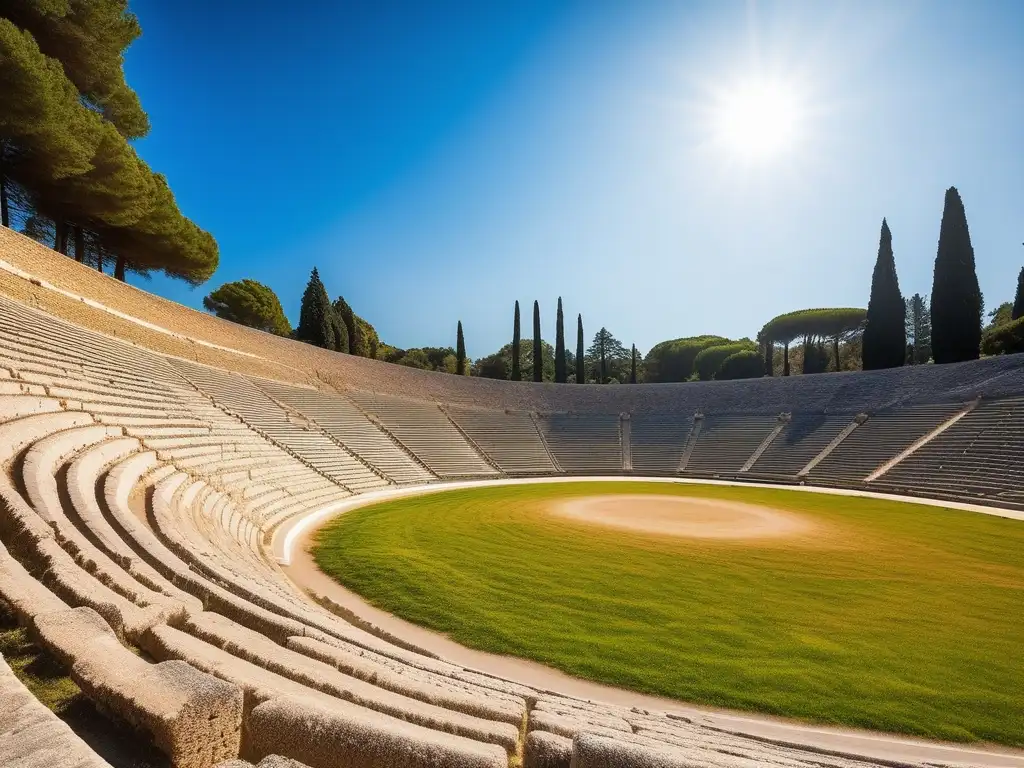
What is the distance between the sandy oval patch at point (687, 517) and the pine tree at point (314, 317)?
33301 mm

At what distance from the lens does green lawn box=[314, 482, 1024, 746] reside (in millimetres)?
6137

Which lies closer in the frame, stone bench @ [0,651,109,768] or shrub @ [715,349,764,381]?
stone bench @ [0,651,109,768]

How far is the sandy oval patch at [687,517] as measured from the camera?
48.5 feet

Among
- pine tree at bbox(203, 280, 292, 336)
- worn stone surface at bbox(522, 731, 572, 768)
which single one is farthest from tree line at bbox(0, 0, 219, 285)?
worn stone surface at bbox(522, 731, 572, 768)

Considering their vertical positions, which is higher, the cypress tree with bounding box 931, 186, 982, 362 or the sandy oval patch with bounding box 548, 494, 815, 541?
the cypress tree with bounding box 931, 186, 982, 362

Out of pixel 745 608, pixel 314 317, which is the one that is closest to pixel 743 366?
pixel 314 317

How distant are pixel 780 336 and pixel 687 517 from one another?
139 feet

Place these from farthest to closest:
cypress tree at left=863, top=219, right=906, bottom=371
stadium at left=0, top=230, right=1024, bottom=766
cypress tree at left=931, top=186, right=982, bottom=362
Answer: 1. cypress tree at left=863, top=219, right=906, bottom=371
2. cypress tree at left=931, top=186, right=982, bottom=362
3. stadium at left=0, top=230, right=1024, bottom=766

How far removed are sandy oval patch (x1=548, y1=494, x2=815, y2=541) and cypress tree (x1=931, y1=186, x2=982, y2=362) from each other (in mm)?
25354

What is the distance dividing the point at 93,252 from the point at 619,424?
4053 centimetres

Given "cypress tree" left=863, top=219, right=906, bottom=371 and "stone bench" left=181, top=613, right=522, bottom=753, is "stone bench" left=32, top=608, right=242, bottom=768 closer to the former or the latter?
"stone bench" left=181, top=613, right=522, bottom=753

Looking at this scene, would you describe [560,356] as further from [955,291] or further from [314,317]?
[955,291]

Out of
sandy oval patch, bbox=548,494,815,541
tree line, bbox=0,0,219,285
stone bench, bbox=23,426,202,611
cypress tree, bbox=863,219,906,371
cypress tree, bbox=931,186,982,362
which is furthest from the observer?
cypress tree, bbox=863,219,906,371

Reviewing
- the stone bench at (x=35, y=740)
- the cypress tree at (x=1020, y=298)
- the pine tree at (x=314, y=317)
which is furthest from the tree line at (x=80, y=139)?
the cypress tree at (x=1020, y=298)
